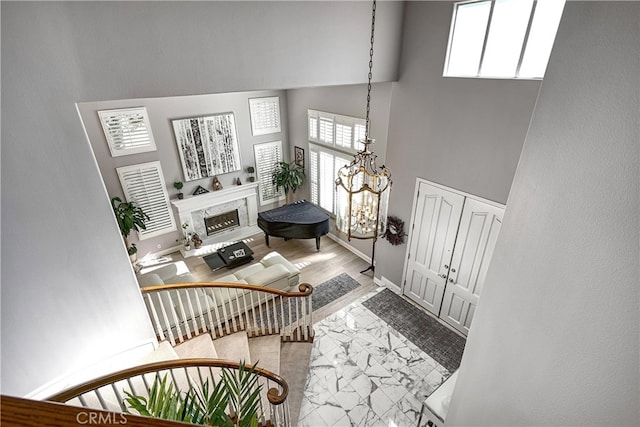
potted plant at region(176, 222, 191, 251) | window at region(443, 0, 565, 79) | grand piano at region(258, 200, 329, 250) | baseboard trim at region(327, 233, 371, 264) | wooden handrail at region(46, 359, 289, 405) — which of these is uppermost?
window at region(443, 0, 565, 79)

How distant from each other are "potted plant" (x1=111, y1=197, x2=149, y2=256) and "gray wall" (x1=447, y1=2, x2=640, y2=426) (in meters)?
6.41

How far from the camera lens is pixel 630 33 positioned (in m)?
0.92

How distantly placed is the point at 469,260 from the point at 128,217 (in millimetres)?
6049

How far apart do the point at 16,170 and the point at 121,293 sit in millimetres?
1401

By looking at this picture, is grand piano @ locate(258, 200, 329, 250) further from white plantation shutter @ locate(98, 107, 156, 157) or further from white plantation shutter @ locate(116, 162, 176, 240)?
white plantation shutter @ locate(98, 107, 156, 157)

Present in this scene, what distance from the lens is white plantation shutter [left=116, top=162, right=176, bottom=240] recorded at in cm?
645

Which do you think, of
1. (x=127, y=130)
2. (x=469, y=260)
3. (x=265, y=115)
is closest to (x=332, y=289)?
(x=469, y=260)

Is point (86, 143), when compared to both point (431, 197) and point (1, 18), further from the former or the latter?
point (431, 197)

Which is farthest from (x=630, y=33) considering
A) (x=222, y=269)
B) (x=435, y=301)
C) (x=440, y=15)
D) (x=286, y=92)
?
(x=286, y=92)

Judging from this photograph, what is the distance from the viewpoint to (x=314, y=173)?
7738 mm

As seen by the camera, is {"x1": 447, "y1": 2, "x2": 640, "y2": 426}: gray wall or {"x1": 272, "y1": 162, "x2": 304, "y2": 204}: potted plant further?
{"x1": 272, "y1": 162, "x2": 304, "y2": 204}: potted plant

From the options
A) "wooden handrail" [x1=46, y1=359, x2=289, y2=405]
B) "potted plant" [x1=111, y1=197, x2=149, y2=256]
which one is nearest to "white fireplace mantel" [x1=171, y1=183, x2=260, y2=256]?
"potted plant" [x1=111, y1=197, x2=149, y2=256]

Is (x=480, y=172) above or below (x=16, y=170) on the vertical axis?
below

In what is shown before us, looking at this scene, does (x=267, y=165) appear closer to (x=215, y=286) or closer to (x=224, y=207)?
(x=224, y=207)
